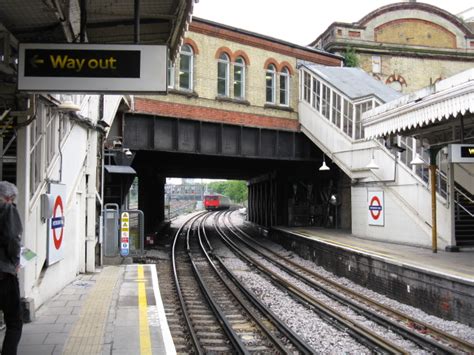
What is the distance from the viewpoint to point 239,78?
23.1 meters

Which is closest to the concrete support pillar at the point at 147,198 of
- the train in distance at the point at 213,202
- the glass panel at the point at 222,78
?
the glass panel at the point at 222,78

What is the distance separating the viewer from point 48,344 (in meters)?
5.57

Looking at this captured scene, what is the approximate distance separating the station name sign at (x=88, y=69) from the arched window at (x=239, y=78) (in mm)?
18042

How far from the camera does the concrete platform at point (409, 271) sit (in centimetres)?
956

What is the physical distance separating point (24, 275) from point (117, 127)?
505 inches

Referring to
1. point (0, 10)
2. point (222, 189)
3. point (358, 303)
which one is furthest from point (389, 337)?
point (222, 189)

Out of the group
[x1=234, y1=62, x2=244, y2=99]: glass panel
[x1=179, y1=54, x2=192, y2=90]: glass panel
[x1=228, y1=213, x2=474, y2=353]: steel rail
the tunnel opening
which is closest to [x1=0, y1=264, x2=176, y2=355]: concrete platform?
[x1=228, y1=213, x2=474, y2=353]: steel rail

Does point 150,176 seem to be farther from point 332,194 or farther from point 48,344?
point 48,344

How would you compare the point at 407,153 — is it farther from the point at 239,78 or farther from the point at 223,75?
the point at 223,75

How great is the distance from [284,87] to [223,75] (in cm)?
368

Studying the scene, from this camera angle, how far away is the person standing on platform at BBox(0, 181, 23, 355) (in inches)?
168

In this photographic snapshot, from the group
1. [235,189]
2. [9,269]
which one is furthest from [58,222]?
[235,189]

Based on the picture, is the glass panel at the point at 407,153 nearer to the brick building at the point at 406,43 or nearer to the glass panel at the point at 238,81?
the glass panel at the point at 238,81

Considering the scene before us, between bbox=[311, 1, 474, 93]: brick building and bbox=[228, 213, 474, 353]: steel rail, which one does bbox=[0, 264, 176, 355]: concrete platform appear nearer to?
bbox=[228, 213, 474, 353]: steel rail
